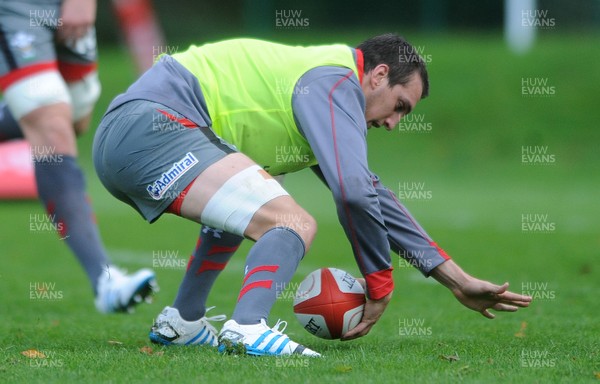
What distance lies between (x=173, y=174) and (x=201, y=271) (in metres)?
0.89

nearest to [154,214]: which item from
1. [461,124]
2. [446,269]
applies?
[446,269]

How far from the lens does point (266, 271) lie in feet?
14.3

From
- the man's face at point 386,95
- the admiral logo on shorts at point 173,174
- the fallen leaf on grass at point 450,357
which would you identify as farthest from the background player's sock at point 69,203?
the fallen leaf on grass at point 450,357

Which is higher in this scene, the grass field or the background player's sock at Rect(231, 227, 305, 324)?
the background player's sock at Rect(231, 227, 305, 324)

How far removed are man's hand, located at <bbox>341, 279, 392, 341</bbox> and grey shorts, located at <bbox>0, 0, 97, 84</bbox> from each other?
7.95 ft

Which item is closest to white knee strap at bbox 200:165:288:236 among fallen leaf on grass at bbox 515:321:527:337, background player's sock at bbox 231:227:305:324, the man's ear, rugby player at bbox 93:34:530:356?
rugby player at bbox 93:34:530:356

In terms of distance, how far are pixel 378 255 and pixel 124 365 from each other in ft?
3.76

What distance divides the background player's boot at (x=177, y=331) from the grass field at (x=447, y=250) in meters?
0.09

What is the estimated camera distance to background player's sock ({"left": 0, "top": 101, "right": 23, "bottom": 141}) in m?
6.60

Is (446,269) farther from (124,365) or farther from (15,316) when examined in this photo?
(15,316)

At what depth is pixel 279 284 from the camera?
4387 millimetres

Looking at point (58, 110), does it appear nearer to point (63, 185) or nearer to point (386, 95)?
point (63, 185)

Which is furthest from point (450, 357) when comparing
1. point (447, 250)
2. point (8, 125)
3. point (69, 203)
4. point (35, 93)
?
point (447, 250)

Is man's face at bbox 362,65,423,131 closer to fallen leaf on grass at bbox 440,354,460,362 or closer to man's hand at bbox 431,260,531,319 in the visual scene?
man's hand at bbox 431,260,531,319
